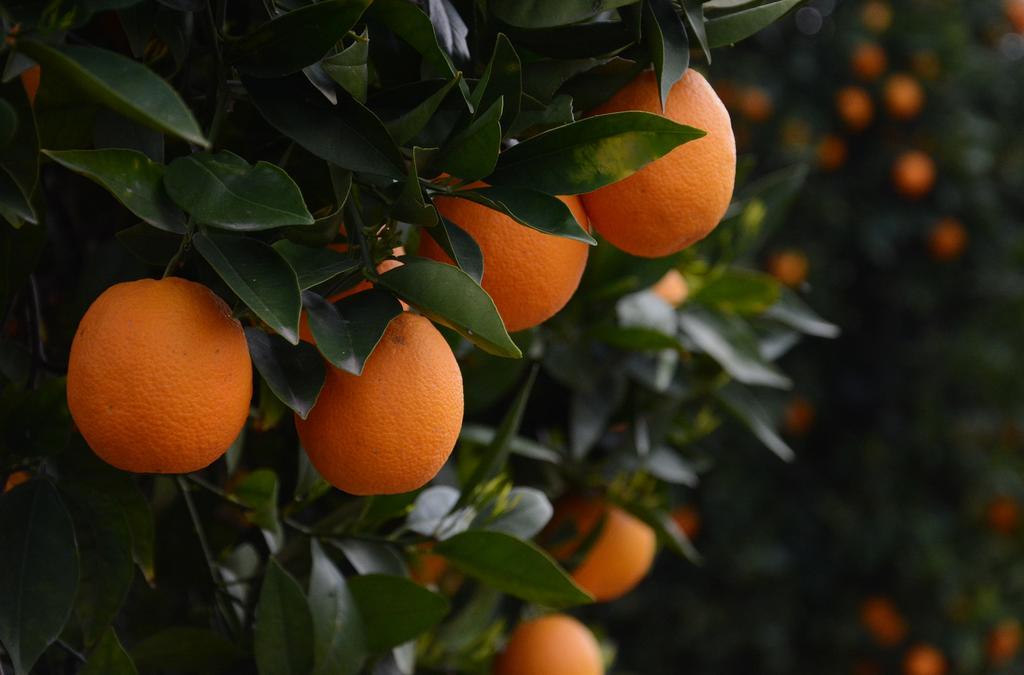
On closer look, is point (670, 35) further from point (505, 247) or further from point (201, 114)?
point (201, 114)

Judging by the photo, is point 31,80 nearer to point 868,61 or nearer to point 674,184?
point 674,184

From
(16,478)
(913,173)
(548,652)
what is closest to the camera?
(16,478)

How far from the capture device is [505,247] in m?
0.57

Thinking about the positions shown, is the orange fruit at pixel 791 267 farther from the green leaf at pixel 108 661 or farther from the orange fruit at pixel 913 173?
the green leaf at pixel 108 661

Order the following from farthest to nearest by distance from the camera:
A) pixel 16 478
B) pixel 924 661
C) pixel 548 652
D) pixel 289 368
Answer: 1. pixel 924 661
2. pixel 548 652
3. pixel 16 478
4. pixel 289 368

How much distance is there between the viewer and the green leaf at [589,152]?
523 millimetres

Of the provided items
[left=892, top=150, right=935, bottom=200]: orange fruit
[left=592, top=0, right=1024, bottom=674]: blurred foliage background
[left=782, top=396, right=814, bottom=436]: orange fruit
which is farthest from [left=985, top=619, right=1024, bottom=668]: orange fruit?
[left=892, top=150, right=935, bottom=200]: orange fruit

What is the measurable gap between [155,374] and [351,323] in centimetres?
9

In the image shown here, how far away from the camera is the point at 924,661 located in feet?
7.21

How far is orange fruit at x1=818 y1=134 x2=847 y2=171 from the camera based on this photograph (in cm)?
241

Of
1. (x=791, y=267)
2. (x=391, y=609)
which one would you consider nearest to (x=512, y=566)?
(x=391, y=609)

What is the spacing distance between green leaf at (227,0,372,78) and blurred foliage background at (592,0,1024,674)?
1.86 metres

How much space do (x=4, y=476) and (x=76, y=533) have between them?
0.05 metres

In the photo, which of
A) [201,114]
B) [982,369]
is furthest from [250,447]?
[982,369]
